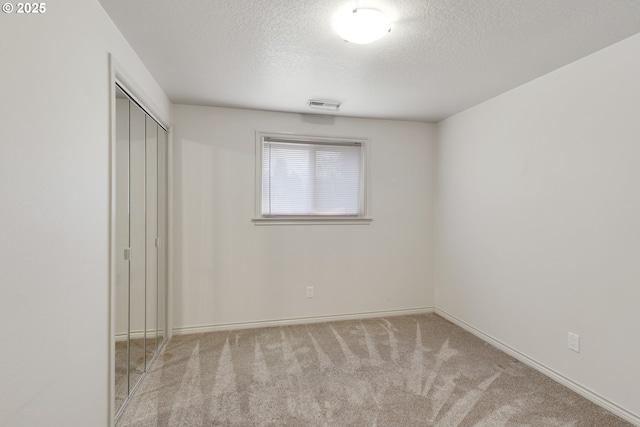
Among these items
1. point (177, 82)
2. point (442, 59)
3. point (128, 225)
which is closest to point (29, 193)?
point (128, 225)

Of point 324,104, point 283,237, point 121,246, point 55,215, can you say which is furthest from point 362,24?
point 283,237

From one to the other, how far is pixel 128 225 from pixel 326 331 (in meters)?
2.27

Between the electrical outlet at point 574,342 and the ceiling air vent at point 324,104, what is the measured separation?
2882mm

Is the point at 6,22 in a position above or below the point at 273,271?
above

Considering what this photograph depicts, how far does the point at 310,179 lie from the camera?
3.68 meters

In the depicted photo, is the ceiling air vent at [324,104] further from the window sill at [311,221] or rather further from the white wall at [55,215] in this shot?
the white wall at [55,215]

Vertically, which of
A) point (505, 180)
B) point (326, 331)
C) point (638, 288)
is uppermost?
point (505, 180)

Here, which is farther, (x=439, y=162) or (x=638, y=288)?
(x=439, y=162)

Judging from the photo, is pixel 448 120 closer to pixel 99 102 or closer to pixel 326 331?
pixel 326 331

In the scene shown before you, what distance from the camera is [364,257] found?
12.6ft

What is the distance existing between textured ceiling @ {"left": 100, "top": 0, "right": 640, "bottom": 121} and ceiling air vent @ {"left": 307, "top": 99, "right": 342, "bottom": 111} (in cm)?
13

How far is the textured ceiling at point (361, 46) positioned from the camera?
66.9 inches

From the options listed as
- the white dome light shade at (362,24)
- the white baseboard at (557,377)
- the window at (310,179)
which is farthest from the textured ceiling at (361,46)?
the white baseboard at (557,377)

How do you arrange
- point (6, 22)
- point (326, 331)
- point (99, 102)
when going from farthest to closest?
point (326, 331) → point (99, 102) → point (6, 22)
